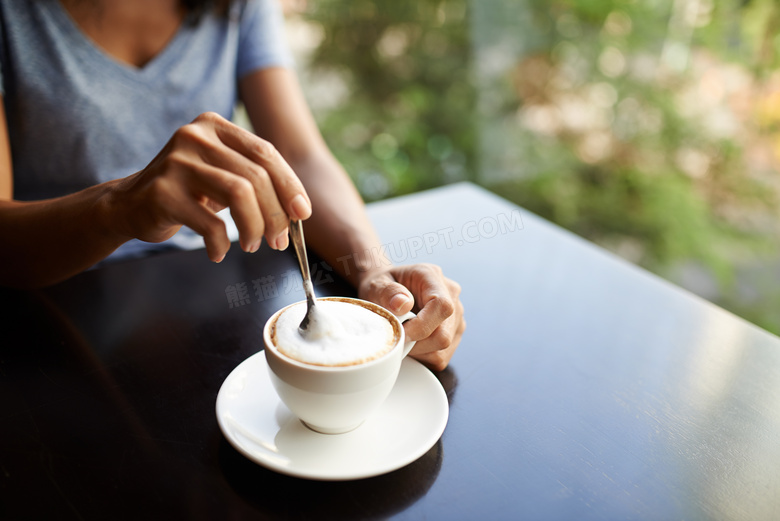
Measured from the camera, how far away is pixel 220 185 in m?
0.64

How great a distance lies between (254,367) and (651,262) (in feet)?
8.62

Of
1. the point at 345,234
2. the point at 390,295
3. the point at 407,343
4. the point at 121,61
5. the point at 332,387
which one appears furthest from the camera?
the point at 121,61

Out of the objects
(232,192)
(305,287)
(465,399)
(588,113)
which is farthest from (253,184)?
(588,113)

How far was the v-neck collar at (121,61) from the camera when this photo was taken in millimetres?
1158

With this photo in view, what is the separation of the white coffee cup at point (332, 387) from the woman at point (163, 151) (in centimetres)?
12

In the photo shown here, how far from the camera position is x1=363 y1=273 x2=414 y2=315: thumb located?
2.55ft

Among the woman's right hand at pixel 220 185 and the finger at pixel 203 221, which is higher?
the woman's right hand at pixel 220 185

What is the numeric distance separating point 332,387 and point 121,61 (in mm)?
977

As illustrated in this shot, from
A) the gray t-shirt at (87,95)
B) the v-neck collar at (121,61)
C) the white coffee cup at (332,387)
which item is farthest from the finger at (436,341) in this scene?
the v-neck collar at (121,61)

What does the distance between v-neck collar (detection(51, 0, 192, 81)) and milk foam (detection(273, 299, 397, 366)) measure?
2.66ft

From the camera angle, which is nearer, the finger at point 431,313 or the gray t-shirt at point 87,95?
the finger at point 431,313

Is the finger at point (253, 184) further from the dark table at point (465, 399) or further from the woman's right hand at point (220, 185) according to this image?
the dark table at point (465, 399)

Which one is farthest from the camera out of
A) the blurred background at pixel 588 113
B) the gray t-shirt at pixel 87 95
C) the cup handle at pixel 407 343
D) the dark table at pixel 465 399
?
the blurred background at pixel 588 113

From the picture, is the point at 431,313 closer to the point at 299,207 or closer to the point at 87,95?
the point at 299,207
